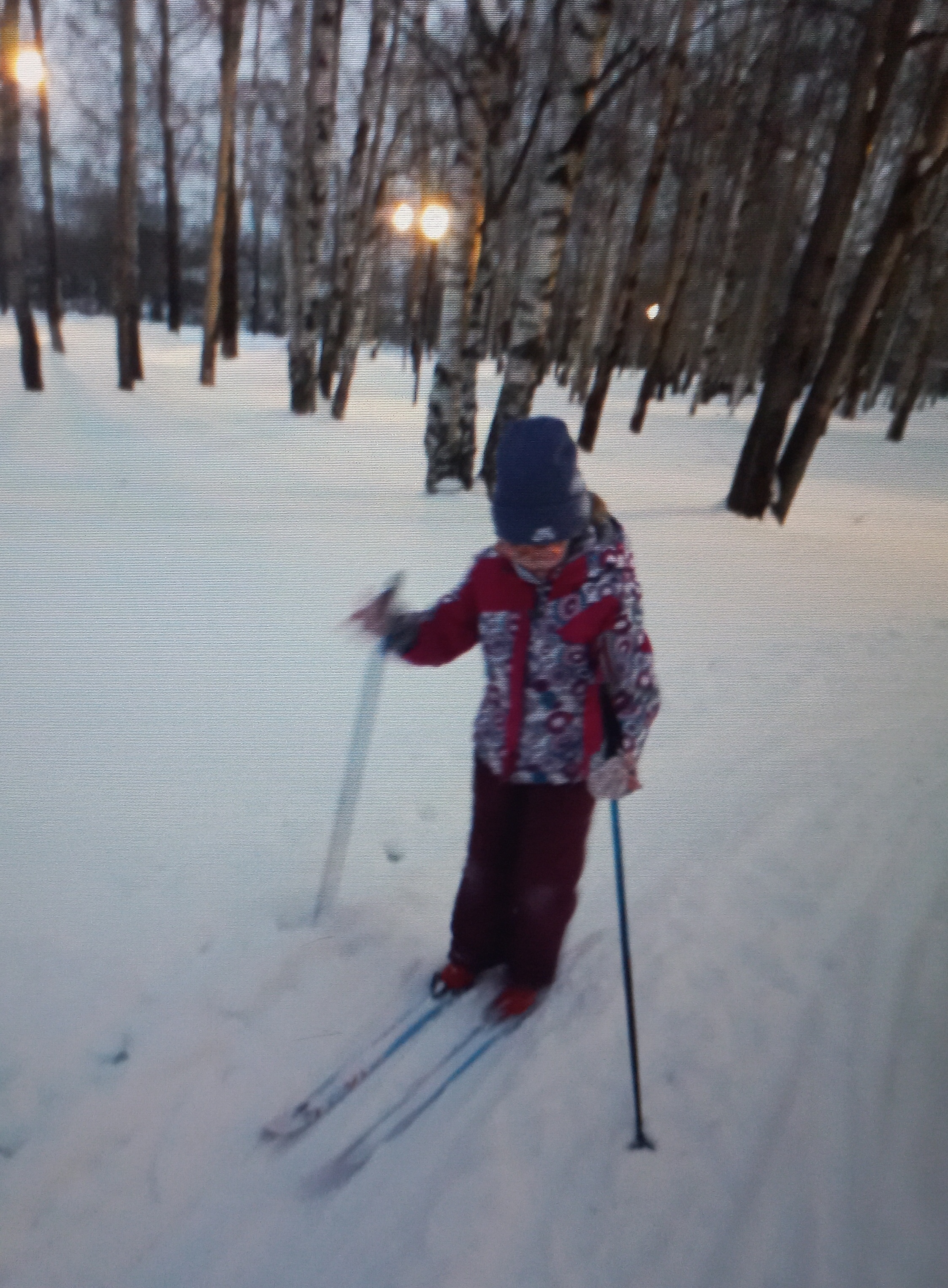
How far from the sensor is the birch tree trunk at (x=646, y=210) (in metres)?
10.6

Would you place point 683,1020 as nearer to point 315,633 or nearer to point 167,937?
point 167,937

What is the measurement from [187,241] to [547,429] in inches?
1831

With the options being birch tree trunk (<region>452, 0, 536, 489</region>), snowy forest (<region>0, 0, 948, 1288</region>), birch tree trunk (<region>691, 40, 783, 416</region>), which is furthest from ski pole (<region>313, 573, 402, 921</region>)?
birch tree trunk (<region>691, 40, 783, 416</region>)

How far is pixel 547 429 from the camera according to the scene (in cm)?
187

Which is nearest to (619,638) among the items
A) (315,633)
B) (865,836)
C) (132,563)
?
(865,836)

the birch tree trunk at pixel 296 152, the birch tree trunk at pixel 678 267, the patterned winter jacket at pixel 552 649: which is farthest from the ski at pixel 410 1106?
the birch tree trunk at pixel 678 267

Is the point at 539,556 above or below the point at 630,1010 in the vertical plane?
above

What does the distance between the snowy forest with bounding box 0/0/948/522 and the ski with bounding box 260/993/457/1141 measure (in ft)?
20.9

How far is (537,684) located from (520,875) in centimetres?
63

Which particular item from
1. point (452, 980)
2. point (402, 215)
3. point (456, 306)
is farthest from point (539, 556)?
point (402, 215)

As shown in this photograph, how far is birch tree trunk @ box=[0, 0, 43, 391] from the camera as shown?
9.46m

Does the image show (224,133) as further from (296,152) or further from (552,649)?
(552,649)

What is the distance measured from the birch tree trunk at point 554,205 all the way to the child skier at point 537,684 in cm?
577

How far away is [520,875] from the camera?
229 centimetres
